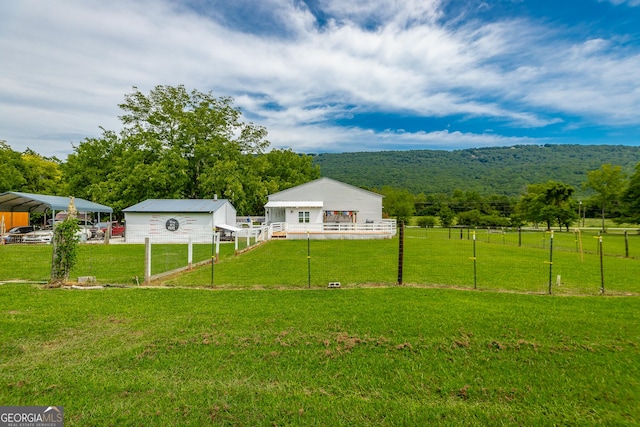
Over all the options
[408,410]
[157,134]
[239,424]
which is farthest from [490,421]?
[157,134]

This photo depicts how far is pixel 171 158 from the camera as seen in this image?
2856 centimetres

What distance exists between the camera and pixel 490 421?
271 centimetres

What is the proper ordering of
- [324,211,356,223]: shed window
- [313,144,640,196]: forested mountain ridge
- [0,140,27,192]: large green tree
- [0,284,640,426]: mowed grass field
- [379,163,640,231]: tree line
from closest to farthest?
[0,284,640,426]: mowed grass field < [324,211,356,223]: shed window < [0,140,27,192]: large green tree < [379,163,640,231]: tree line < [313,144,640,196]: forested mountain ridge

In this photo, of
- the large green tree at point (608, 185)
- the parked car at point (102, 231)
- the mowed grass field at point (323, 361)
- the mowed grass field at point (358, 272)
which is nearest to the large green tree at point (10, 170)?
the parked car at point (102, 231)

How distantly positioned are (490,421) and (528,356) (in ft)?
5.36

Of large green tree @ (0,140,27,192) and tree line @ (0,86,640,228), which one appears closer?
tree line @ (0,86,640,228)

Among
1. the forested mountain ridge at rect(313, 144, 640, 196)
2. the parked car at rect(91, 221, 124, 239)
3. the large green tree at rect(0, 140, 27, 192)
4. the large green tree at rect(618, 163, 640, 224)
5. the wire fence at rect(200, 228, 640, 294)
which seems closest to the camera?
the wire fence at rect(200, 228, 640, 294)

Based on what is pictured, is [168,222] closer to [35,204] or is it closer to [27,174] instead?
[35,204]

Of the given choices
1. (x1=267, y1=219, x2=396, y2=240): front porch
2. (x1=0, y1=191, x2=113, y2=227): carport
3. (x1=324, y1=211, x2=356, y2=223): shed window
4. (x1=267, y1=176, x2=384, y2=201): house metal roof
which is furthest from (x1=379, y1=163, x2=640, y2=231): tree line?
(x1=0, y1=191, x2=113, y2=227): carport

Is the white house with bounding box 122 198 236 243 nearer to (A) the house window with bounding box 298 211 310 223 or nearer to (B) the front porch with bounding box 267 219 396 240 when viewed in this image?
(B) the front porch with bounding box 267 219 396 240

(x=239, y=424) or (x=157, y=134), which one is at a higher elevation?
(x=157, y=134)

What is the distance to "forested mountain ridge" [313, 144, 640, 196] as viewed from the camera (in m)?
88.1

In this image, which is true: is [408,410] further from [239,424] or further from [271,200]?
[271,200]

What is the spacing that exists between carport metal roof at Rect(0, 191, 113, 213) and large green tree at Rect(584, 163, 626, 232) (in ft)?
200
